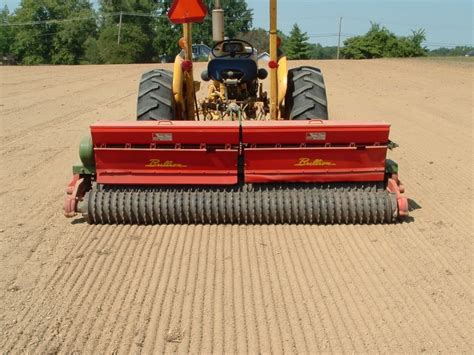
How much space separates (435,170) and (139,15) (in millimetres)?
51117

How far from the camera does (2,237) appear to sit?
15.2ft

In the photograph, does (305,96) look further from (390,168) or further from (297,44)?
(297,44)

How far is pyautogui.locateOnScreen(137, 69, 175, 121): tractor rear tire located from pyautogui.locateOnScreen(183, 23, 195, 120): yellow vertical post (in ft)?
0.62

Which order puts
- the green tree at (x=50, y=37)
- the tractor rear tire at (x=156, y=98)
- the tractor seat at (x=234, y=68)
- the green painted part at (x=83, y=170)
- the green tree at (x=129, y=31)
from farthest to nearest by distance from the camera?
the green tree at (x=50, y=37) → the green tree at (x=129, y=31) → the tractor seat at (x=234, y=68) → the tractor rear tire at (x=156, y=98) → the green painted part at (x=83, y=170)

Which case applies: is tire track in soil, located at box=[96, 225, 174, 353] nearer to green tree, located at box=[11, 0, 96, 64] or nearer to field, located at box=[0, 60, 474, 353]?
field, located at box=[0, 60, 474, 353]

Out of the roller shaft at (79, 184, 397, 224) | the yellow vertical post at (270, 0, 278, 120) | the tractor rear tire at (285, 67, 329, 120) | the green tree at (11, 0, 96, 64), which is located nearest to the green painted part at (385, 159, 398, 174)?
the roller shaft at (79, 184, 397, 224)

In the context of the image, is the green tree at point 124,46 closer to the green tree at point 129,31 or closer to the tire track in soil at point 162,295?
the green tree at point 129,31

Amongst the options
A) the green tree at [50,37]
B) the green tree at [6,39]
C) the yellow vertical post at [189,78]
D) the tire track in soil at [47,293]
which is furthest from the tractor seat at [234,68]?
the green tree at [6,39]

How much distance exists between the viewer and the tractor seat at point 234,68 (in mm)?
5961

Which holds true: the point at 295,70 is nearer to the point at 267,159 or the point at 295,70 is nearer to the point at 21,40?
the point at 267,159

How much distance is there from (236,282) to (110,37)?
49.4 metres

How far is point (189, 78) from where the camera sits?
5.89m

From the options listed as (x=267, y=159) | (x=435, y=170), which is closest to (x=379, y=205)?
Answer: (x=267, y=159)

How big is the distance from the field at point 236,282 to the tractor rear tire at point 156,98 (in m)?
Result: 1.20
